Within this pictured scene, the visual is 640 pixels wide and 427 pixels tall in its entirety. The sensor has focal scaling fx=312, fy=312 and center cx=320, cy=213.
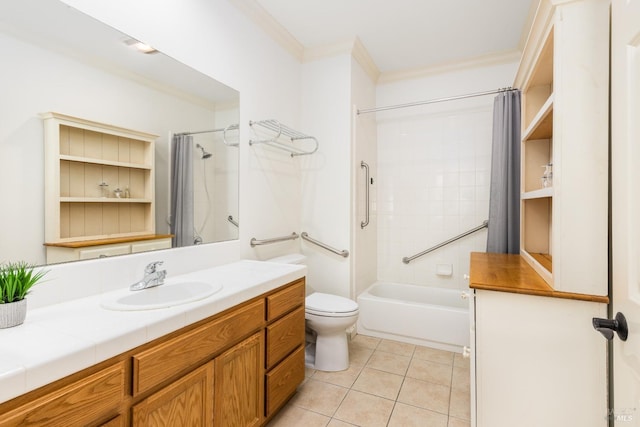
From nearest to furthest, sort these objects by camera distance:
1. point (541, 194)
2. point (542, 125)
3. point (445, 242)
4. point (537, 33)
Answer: point (537, 33), point (541, 194), point (542, 125), point (445, 242)

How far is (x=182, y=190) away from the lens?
1768 mm

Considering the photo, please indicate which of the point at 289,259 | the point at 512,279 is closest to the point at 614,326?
the point at 512,279

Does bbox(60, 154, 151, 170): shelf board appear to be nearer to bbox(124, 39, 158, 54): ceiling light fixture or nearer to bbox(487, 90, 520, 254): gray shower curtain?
bbox(124, 39, 158, 54): ceiling light fixture

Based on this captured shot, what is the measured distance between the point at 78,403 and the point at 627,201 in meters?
1.51

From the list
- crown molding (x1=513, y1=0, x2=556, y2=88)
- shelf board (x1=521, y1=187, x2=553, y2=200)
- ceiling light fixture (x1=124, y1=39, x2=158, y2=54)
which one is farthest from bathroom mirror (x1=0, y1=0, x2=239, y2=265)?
shelf board (x1=521, y1=187, x2=553, y2=200)

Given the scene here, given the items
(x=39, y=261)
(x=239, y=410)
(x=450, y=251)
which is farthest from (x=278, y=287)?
(x=450, y=251)

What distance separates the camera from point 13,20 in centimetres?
109

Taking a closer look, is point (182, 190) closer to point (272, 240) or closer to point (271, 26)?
point (272, 240)

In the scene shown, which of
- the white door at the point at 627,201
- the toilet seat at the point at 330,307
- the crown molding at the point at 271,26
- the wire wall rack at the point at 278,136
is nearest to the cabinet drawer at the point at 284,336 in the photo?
the toilet seat at the point at 330,307

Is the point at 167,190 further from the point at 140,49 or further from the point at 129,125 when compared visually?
the point at 140,49

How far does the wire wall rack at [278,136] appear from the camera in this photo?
2.26 metres

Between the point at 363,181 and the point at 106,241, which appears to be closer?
the point at 106,241

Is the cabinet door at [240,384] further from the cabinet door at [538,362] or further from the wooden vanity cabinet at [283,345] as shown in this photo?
the cabinet door at [538,362]

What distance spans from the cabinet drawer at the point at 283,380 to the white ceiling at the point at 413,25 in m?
2.36
